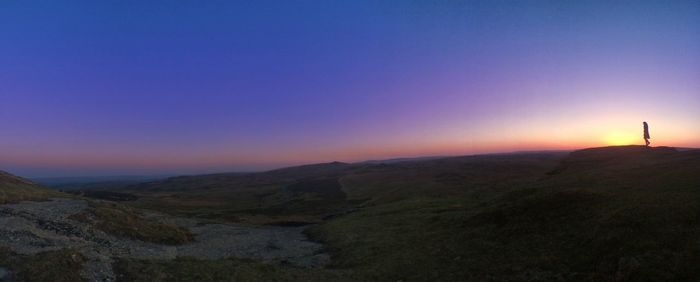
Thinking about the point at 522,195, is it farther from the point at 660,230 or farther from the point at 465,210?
the point at 660,230

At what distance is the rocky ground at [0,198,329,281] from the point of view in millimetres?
33875

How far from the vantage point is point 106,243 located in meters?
43.3

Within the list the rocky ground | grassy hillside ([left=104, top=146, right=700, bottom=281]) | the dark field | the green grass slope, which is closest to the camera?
the green grass slope

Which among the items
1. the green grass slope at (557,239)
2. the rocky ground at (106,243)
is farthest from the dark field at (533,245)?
the rocky ground at (106,243)

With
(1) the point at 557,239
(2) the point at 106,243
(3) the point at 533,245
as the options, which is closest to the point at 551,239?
(1) the point at 557,239

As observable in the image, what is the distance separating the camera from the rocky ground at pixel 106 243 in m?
33.9

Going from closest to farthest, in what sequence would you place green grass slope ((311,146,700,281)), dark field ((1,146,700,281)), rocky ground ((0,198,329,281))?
green grass slope ((311,146,700,281))
dark field ((1,146,700,281))
rocky ground ((0,198,329,281))

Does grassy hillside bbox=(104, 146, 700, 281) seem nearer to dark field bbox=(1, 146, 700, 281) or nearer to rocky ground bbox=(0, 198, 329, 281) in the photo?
dark field bbox=(1, 146, 700, 281)

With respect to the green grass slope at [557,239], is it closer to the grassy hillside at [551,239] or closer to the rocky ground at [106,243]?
the grassy hillside at [551,239]

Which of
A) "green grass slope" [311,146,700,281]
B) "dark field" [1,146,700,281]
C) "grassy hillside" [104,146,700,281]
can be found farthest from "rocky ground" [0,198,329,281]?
"green grass slope" [311,146,700,281]

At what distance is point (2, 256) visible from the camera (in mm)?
29438

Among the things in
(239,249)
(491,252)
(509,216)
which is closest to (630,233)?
(491,252)

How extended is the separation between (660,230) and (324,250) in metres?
30.6

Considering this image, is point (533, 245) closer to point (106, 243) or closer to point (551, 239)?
point (551, 239)
